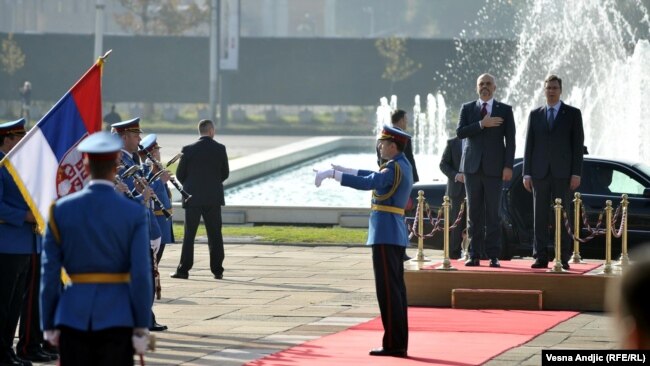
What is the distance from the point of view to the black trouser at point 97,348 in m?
6.63

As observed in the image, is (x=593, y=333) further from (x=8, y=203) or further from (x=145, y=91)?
(x=145, y=91)

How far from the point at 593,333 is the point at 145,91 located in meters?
54.2

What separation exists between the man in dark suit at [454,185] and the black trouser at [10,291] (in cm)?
707

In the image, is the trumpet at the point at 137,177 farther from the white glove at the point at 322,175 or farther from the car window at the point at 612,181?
the car window at the point at 612,181

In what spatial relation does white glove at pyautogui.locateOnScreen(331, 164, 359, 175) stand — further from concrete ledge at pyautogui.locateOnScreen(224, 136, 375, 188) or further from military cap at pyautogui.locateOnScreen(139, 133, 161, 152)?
concrete ledge at pyautogui.locateOnScreen(224, 136, 375, 188)

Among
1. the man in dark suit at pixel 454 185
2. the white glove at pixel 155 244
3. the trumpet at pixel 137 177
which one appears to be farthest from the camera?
the man in dark suit at pixel 454 185

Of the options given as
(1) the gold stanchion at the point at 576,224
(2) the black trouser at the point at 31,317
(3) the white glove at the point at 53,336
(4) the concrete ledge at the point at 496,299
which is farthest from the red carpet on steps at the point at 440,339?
(3) the white glove at the point at 53,336

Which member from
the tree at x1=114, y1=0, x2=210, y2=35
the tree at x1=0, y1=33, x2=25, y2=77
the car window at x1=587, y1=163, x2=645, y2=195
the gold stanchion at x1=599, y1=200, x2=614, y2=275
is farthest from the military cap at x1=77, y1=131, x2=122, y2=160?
the tree at x1=114, y1=0, x2=210, y2=35

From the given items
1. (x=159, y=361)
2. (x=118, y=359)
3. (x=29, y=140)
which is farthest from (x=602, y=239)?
(x=118, y=359)

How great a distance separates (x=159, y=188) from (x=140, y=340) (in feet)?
24.5

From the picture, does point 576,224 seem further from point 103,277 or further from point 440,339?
point 103,277

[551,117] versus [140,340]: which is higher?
[551,117]

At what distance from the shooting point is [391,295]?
10.4 meters

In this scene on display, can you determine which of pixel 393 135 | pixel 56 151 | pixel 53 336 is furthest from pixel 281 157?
pixel 53 336
